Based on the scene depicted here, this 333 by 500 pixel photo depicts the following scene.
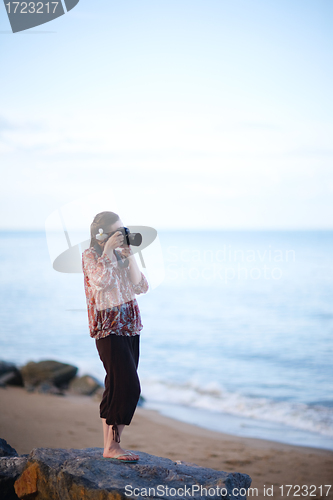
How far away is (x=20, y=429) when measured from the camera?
4762 millimetres

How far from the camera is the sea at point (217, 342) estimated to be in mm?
6359

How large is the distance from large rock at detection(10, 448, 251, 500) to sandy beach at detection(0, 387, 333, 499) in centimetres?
169

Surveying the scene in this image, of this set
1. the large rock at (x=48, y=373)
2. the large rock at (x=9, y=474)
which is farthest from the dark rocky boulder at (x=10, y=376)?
the large rock at (x=9, y=474)

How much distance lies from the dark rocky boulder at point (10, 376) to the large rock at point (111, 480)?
4456mm

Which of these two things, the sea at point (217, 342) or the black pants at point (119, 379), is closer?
the black pants at point (119, 379)

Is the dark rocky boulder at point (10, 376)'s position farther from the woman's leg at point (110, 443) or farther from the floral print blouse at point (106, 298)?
the floral print blouse at point (106, 298)

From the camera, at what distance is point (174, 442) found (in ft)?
16.7

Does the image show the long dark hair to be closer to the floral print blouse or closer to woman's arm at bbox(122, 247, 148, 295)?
the floral print blouse

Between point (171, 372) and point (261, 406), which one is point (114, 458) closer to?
point (261, 406)

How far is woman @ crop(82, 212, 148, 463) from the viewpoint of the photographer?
251 centimetres

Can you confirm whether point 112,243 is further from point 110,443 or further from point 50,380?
point 50,380

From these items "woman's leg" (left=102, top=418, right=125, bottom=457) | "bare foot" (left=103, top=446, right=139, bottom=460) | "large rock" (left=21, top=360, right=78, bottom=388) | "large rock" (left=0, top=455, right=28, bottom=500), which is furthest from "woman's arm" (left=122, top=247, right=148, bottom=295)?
"large rock" (left=21, top=360, right=78, bottom=388)

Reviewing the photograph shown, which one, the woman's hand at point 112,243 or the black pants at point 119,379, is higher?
the woman's hand at point 112,243

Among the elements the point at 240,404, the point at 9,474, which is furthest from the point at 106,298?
the point at 240,404
